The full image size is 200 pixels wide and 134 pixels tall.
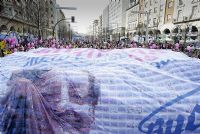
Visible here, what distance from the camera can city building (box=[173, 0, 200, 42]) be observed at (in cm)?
3528

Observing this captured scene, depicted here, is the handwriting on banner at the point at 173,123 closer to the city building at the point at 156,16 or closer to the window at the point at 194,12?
the window at the point at 194,12

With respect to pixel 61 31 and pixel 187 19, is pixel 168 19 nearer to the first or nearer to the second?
pixel 187 19

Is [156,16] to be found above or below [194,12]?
above

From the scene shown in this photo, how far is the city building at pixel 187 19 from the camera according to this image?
35281 mm

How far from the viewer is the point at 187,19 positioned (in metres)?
38.5

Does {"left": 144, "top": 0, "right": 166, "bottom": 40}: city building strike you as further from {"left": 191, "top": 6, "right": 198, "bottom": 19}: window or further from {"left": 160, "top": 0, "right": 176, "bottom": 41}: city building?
{"left": 191, "top": 6, "right": 198, "bottom": 19}: window

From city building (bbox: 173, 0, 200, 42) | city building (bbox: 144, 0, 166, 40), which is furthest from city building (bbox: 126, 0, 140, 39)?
city building (bbox: 173, 0, 200, 42)

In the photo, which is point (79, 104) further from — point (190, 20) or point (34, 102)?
point (190, 20)

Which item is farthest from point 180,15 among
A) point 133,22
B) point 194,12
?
point 133,22

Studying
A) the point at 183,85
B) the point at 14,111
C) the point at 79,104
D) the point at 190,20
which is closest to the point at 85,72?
the point at 79,104

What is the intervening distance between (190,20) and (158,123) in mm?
38878

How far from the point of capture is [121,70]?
2.41 metres

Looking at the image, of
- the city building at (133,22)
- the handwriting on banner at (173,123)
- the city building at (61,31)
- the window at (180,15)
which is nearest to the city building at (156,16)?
the window at (180,15)

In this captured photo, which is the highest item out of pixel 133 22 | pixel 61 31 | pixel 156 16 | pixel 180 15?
pixel 156 16
